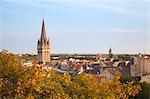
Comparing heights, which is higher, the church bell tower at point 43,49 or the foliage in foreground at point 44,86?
the church bell tower at point 43,49

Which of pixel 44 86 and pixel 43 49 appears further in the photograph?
pixel 43 49

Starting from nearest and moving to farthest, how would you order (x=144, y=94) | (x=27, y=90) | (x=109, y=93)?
(x=27, y=90) → (x=109, y=93) → (x=144, y=94)

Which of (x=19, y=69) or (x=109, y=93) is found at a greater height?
(x=19, y=69)

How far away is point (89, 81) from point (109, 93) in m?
0.28

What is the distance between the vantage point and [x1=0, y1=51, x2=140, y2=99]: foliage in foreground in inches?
113

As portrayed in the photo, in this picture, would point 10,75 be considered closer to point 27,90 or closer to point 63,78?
point 27,90

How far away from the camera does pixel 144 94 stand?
8.99 meters

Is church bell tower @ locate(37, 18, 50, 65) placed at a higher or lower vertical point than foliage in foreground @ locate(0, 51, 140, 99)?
higher

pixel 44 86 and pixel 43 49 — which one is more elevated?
pixel 43 49

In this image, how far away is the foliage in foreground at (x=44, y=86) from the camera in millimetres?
2883

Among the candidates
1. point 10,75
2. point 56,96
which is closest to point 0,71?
point 10,75

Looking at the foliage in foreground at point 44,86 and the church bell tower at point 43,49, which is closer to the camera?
the foliage in foreground at point 44,86

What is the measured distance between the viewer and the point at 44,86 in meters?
2.97

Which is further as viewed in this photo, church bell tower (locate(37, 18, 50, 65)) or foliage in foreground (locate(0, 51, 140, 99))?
church bell tower (locate(37, 18, 50, 65))
